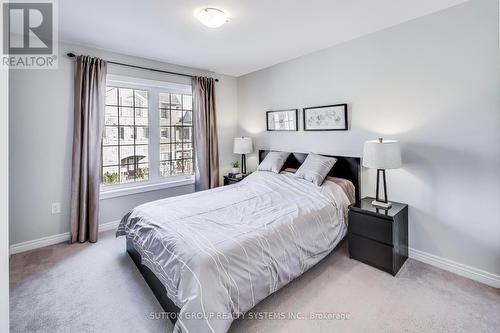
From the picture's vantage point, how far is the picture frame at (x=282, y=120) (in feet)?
11.8

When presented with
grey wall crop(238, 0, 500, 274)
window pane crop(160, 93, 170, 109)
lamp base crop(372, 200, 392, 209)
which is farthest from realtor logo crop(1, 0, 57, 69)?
lamp base crop(372, 200, 392, 209)

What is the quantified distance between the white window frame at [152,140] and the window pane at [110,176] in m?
0.06

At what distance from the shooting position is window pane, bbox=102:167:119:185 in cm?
339

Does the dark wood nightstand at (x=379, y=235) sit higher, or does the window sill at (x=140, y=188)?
the window sill at (x=140, y=188)

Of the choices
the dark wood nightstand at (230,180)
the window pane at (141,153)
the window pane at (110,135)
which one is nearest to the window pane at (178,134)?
the window pane at (141,153)

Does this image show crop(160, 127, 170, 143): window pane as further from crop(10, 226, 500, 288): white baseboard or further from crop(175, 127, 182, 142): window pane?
crop(10, 226, 500, 288): white baseboard

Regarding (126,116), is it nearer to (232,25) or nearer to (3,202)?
(232,25)

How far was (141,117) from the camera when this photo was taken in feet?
11.9

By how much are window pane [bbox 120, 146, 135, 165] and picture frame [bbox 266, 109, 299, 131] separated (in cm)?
213

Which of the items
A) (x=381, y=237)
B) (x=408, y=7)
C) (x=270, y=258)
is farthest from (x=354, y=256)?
(x=408, y=7)

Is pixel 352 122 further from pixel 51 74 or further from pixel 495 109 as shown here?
pixel 51 74

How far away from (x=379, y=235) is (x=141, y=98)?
3511mm

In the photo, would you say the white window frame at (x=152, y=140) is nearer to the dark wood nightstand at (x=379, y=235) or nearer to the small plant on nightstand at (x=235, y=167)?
the small plant on nightstand at (x=235, y=167)

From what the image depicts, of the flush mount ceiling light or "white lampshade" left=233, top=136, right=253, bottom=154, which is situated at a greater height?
the flush mount ceiling light
